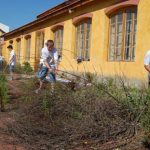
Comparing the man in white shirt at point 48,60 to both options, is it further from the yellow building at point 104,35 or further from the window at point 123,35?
the window at point 123,35

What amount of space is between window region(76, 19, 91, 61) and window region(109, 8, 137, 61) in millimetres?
2097

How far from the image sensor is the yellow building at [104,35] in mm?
14508

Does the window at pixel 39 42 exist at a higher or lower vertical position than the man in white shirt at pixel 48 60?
higher

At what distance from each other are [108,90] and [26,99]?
1.86 metres

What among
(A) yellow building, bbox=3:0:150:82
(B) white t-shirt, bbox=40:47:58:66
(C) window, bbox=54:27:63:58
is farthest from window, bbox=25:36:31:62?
(B) white t-shirt, bbox=40:47:58:66

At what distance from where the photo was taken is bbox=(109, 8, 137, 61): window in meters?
15.2

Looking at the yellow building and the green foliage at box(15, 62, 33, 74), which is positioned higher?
the yellow building

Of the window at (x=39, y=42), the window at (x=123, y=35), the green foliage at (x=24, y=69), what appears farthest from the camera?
the window at (x=39, y=42)

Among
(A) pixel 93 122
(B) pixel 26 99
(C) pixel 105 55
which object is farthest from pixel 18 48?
(A) pixel 93 122

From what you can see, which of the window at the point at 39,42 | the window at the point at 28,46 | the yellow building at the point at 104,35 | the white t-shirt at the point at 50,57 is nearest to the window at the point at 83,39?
the yellow building at the point at 104,35

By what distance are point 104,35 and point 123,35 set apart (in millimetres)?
1311

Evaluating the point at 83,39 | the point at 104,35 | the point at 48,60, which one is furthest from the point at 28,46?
the point at 48,60

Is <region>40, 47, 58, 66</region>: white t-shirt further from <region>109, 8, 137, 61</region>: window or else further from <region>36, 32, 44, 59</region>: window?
<region>36, 32, 44, 59</region>: window

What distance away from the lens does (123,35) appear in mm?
15734
